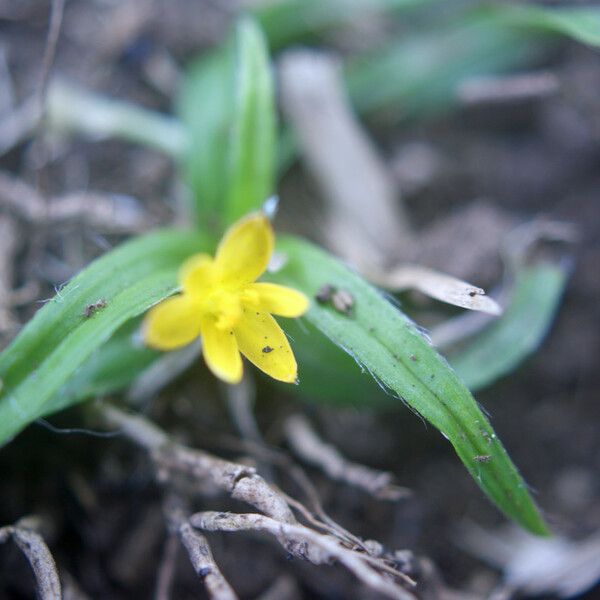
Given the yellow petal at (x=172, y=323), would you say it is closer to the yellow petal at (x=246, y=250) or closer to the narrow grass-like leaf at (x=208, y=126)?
the yellow petal at (x=246, y=250)

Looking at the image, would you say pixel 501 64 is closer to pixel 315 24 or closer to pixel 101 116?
pixel 315 24

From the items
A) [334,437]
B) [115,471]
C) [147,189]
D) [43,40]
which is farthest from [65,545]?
[43,40]

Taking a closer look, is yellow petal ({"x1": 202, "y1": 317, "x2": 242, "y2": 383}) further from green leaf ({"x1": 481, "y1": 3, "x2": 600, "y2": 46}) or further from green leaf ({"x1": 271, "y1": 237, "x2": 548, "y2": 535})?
green leaf ({"x1": 481, "y1": 3, "x2": 600, "y2": 46})

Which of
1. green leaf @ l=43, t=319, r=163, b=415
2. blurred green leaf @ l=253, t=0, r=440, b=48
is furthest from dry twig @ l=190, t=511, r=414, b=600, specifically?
blurred green leaf @ l=253, t=0, r=440, b=48

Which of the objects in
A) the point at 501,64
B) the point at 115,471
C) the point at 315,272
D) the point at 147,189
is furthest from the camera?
the point at 501,64

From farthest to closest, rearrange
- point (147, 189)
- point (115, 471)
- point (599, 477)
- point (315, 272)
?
point (147, 189) → point (599, 477) → point (115, 471) → point (315, 272)

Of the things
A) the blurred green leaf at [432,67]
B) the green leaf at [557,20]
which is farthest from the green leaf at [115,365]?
the green leaf at [557,20]

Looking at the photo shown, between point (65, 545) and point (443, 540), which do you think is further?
point (443, 540)
